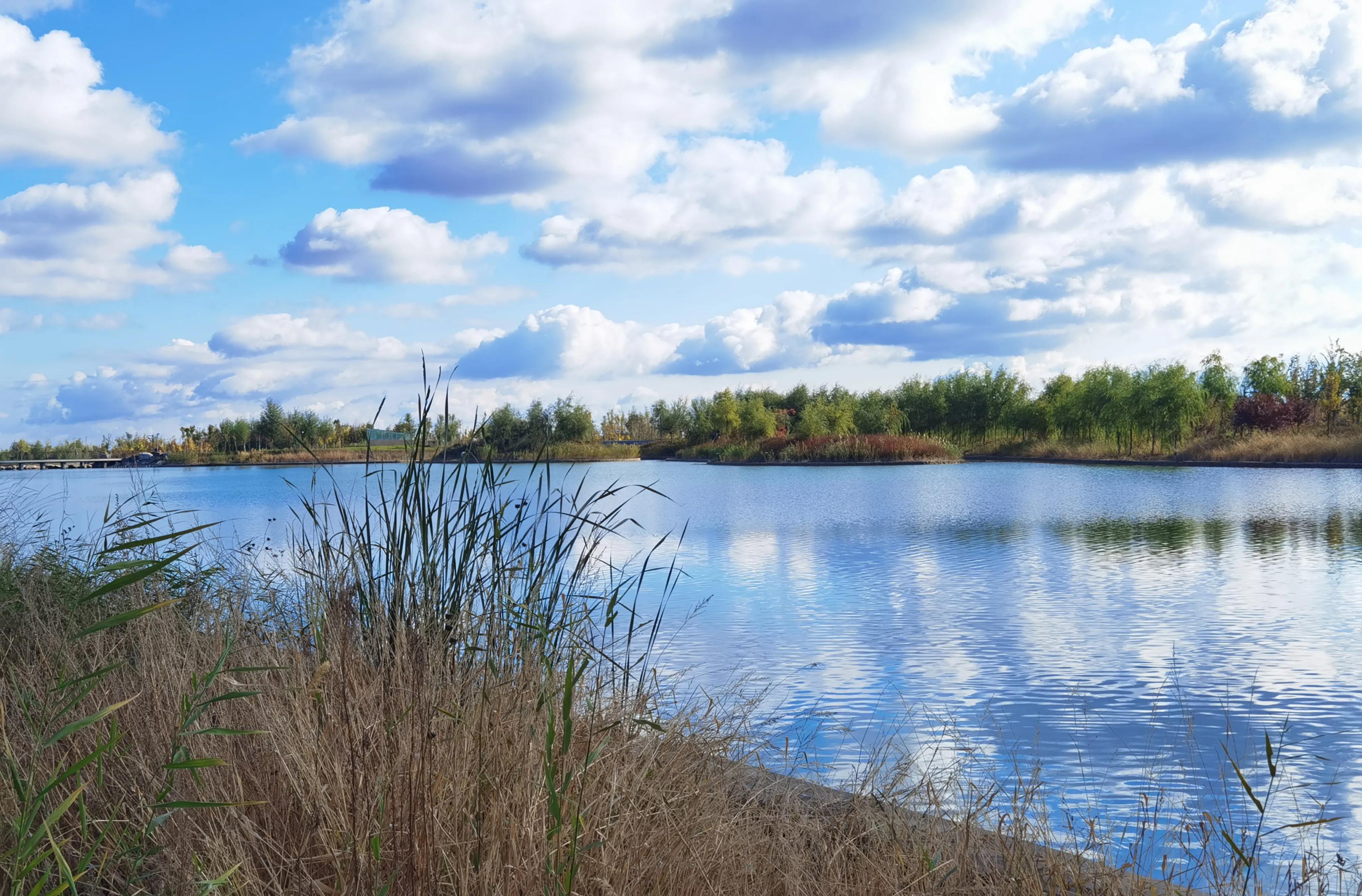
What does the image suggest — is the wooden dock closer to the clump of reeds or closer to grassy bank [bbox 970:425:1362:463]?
the clump of reeds

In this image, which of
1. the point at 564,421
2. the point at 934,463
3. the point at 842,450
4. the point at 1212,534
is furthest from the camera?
the point at 842,450

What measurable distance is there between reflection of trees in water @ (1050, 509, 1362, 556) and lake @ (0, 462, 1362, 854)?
0.06 metres

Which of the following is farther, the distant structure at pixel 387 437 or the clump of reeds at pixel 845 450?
the clump of reeds at pixel 845 450

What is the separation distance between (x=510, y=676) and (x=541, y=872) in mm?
827

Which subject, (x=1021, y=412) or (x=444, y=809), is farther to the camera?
(x=1021, y=412)

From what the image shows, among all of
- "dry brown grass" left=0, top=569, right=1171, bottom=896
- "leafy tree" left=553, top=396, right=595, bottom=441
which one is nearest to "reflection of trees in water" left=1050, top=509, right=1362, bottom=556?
"leafy tree" left=553, top=396, right=595, bottom=441

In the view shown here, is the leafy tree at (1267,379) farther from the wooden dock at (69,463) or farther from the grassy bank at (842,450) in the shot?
the wooden dock at (69,463)

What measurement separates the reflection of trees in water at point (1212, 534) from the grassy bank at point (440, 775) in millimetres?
7385

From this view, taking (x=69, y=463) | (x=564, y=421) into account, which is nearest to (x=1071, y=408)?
(x=564, y=421)

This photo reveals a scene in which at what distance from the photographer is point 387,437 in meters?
2.64

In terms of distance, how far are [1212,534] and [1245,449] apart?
17.3m

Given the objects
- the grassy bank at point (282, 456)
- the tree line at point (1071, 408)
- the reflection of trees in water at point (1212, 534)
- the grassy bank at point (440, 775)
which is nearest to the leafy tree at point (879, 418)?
the tree line at point (1071, 408)

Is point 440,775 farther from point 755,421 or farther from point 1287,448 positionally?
point 755,421

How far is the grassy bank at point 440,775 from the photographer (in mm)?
1667
